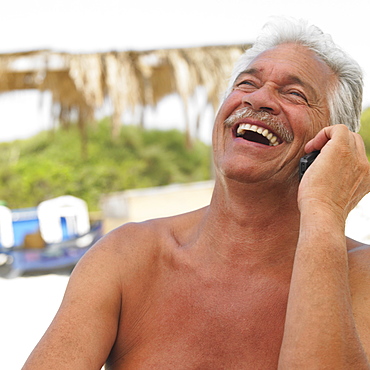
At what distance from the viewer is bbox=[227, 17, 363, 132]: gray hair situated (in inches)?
72.1

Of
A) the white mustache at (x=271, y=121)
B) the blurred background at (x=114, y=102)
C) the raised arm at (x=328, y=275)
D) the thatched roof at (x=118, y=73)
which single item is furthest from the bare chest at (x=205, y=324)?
the thatched roof at (x=118, y=73)

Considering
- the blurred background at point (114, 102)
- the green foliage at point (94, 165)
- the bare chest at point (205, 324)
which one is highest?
the bare chest at point (205, 324)

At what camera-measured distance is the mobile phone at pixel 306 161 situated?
61.4 inches

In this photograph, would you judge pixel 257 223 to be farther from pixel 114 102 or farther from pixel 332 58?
pixel 114 102

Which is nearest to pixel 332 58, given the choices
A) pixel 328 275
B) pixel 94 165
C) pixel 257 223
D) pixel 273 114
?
pixel 273 114

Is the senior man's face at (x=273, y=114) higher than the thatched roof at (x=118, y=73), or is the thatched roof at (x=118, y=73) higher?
the senior man's face at (x=273, y=114)

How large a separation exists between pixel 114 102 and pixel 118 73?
47 centimetres

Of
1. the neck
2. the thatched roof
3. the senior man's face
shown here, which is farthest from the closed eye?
the thatched roof

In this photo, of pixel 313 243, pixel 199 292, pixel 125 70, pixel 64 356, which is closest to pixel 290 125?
pixel 313 243

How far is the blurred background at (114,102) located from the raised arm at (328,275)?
64 centimetres

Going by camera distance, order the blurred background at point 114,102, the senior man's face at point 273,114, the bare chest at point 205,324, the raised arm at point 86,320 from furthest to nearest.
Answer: the blurred background at point 114,102
the senior man's face at point 273,114
the bare chest at point 205,324
the raised arm at point 86,320

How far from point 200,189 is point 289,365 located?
858 centimetres

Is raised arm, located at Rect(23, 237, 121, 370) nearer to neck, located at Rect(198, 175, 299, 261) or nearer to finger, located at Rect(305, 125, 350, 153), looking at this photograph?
neck, located at Rect(198, 175, 299, 261)

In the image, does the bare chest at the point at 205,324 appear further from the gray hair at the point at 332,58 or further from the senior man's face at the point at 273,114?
the gray hair at the point at 332,58
